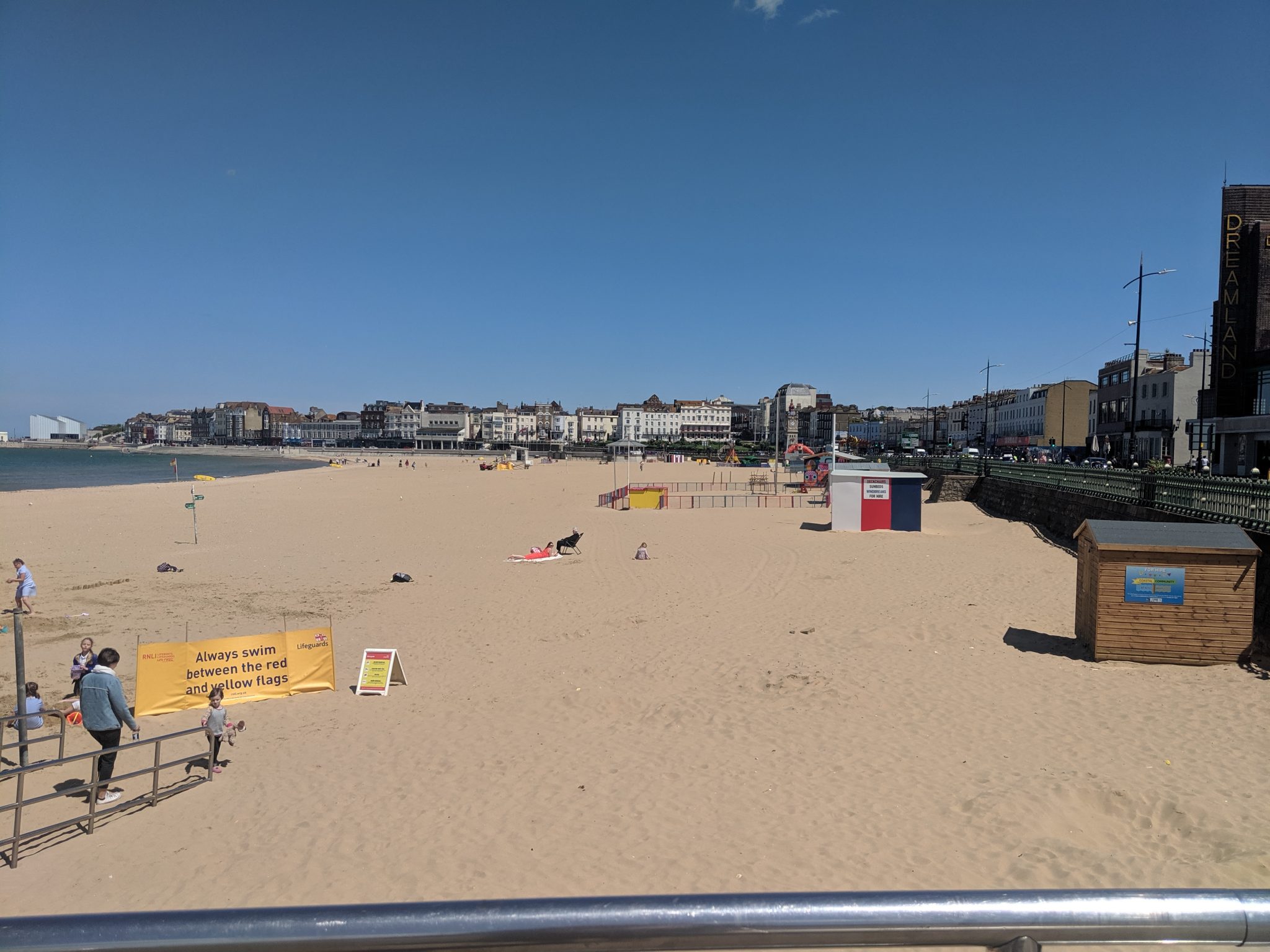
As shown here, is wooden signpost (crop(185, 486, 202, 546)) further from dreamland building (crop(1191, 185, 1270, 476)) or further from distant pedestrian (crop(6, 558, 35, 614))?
dreamland building (crop(1191, 185, 1270, 476))

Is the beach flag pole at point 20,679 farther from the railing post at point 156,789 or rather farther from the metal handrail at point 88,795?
the railing post at point 156,789

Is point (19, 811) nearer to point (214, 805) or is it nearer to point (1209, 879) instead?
point (214, 805)

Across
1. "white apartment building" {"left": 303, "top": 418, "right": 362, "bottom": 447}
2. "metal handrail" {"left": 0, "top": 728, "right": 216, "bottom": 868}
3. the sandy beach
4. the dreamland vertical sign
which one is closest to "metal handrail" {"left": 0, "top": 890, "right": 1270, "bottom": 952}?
the sandy beach

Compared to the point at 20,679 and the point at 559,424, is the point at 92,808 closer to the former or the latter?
the point at 20,679

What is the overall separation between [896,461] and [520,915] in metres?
54.5

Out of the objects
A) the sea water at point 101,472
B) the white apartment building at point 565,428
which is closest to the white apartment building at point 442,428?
the white apartment building at point 565,428

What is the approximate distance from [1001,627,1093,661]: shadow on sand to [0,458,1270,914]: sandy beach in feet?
0.24

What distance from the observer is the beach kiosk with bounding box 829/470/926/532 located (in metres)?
25.0

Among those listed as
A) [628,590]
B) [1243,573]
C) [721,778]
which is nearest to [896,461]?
[628,590]

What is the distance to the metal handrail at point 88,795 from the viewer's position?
20.5 feet

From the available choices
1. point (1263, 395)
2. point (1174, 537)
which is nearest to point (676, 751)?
point (1174, 537)

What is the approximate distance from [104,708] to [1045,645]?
12.3m

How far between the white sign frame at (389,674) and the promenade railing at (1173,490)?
12879 millimetres

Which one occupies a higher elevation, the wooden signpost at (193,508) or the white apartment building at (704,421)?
the white apartment building at (704,421)
